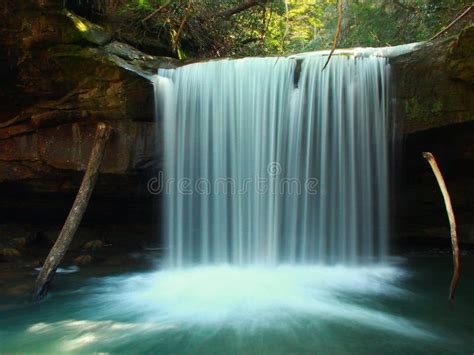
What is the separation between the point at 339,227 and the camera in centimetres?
782

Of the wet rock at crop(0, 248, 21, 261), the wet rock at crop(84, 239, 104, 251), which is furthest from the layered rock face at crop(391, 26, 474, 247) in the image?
the wet rock at crop(0, 248, 21, 261)

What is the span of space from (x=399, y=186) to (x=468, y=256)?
2.31 meters

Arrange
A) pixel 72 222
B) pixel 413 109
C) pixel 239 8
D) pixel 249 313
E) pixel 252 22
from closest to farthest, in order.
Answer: pixel 249 313 < pixel 72 222 < pixel 413 109 < pixel 239 8 < pixel 252 22

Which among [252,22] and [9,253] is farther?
[252,22]

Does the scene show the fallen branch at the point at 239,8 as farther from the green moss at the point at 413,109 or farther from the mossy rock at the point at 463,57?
the mossy rock at the point at 463,57

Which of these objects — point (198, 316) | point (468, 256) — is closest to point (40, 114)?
point (198, 316)

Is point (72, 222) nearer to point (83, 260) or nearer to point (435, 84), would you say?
point (83, 260)

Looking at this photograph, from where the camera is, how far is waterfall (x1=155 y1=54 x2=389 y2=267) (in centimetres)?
735

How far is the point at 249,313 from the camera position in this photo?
5238 mm

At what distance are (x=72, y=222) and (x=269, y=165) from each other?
12.2ft

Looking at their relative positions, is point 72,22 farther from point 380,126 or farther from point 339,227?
point 339,227

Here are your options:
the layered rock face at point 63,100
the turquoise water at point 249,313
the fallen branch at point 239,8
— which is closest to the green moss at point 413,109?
the turquoise water at point 249,313

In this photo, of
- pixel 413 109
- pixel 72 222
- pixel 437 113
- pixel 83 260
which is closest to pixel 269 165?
pixel 413 109

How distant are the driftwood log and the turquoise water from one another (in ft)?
0.98
